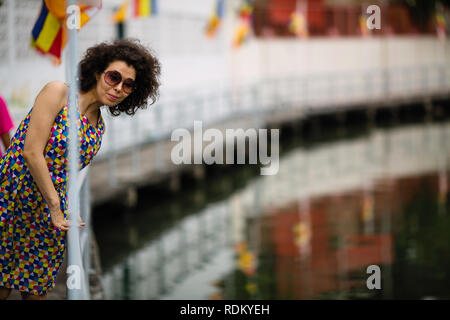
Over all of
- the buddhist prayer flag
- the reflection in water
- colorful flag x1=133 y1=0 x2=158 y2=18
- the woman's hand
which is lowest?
the reflection in water

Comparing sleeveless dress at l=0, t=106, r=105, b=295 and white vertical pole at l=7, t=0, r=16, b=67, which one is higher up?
white vertical pole at l=7, t=0, r=16, b=67

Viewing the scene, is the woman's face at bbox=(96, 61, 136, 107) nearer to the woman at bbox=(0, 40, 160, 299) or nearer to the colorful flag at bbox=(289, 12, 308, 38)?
the woman at bbox=(0, 40, 160, 299)

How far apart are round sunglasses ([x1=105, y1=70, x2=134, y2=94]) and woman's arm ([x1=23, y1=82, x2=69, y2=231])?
240 millimetres

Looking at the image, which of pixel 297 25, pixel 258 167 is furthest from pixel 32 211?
pixel 297 25

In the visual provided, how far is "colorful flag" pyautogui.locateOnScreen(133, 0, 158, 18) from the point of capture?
14.3 meters

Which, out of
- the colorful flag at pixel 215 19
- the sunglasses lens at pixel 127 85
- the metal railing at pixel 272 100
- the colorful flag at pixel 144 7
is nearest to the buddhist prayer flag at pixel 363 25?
the metal railing at pixel 272 100

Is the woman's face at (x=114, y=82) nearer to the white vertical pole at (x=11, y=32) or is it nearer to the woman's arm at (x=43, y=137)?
the woman's arm at (x=43, y=137)

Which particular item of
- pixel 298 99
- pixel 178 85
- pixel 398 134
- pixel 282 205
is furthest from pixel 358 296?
pixel 298 99

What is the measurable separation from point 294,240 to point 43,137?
25.4 feet

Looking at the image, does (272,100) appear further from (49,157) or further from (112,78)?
(49,157)

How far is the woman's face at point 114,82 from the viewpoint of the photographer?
4039 mm

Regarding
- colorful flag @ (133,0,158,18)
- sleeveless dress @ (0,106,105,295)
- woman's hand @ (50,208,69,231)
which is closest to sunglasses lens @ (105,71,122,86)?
sleeveless dress @ (0,106,105,295)

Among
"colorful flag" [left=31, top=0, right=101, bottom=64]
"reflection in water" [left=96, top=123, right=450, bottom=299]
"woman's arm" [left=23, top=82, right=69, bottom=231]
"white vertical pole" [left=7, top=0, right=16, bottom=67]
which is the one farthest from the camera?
"white vertical pole" [left=7, top=0, right=16, bottom=67]

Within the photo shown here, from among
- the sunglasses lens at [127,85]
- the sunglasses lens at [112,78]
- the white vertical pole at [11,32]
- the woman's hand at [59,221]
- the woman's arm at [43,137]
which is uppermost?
the white vertical pole at [11,32]
